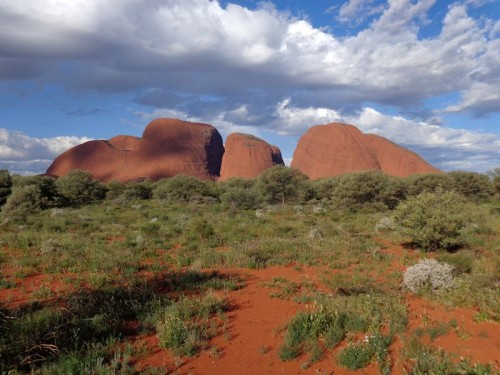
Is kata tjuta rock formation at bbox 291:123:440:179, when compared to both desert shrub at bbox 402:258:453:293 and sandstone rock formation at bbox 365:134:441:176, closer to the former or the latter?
sandstone rock formation at bbox 365:134:441:176

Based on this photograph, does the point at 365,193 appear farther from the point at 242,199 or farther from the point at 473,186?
the point at 473,186

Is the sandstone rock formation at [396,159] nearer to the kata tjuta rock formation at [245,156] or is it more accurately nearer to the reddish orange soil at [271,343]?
the kata tjuta rock formation at [245,156]

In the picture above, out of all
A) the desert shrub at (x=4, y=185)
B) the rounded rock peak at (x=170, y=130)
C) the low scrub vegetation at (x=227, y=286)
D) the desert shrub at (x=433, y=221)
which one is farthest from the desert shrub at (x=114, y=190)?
the rounded rock peak at (x=170, y=130)

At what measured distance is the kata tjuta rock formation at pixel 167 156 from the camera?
86.2 meters

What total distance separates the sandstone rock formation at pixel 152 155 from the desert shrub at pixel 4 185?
4739cm

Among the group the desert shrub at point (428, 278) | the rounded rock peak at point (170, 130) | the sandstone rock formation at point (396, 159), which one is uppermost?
the rounded rock peak at point (170, 130)

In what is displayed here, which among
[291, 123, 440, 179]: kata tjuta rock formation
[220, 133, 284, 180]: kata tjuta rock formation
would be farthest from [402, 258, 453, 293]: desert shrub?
[220, 133, 284, 180]: kata tjuta rock formation

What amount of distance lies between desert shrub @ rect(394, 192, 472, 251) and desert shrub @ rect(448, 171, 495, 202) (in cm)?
2829

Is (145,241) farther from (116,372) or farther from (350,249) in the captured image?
(116,372)

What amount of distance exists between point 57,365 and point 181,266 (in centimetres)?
558

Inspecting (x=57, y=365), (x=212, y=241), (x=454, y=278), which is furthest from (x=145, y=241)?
(x=454, y=278)

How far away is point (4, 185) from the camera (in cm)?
3294

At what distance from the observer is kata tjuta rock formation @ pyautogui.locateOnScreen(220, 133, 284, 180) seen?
91.1m

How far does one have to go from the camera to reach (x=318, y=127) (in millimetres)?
94500
